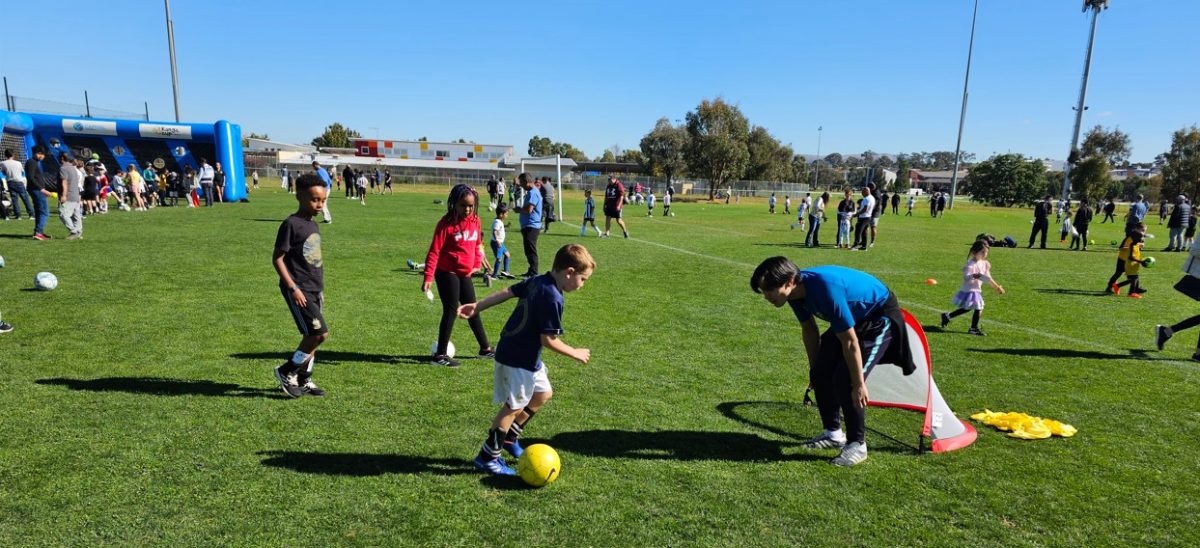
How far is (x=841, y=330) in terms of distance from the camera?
→ 4.14 m

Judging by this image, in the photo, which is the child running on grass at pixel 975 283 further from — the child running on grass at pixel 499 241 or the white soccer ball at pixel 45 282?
the white soccer ball at pixel 45 282

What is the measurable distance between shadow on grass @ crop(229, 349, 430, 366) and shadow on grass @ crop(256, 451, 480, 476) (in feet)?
7.70

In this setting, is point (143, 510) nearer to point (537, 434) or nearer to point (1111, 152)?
point (537, 434)

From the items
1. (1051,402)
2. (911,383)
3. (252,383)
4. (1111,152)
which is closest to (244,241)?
(252,383)

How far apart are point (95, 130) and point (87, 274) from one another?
22.4 m

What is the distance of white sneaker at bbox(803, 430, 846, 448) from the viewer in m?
5.03

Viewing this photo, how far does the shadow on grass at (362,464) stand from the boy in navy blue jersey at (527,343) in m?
0.26

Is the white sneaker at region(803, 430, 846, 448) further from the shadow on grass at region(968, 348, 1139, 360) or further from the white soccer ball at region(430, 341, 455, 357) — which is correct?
the shadow on grass at region(968, 348, 1139, 360)

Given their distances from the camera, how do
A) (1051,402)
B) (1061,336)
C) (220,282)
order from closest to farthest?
(1051,402) < (1061,336) < (220,282)

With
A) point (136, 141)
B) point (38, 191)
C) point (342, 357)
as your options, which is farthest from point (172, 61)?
point (342, 357)

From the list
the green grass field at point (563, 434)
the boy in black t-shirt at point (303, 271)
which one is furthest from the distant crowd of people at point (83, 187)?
the boy in black t-shirt at point (303, 271)

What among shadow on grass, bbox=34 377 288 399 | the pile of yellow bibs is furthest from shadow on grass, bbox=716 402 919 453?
shadow on grass, bbox=34 377 288 399

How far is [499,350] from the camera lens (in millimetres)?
4152

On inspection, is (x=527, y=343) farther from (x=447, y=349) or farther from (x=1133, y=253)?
(x=1133, y=253)
